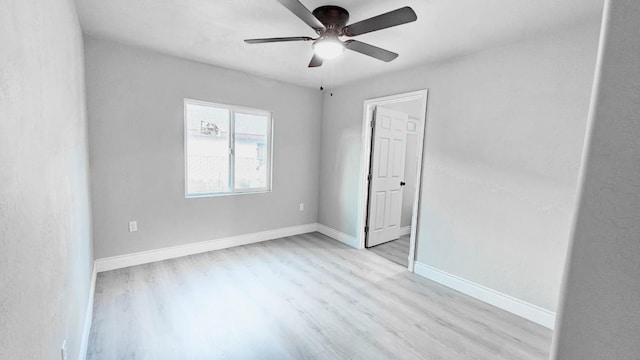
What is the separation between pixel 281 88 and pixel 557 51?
320 cm

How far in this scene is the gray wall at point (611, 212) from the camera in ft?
1.45

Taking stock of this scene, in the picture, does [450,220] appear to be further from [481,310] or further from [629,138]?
[629,138]

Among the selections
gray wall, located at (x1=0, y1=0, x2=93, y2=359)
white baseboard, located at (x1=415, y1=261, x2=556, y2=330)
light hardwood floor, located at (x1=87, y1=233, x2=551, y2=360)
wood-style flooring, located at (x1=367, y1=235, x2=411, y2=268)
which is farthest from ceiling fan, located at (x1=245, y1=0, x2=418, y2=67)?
wood-style flooring, located at (x1=367, y1=235, x2=411, y2=268)

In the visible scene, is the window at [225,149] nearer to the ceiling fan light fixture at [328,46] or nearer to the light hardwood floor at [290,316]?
the light hardwood floor at [290,316]

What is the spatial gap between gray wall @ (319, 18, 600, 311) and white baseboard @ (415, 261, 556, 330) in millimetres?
60

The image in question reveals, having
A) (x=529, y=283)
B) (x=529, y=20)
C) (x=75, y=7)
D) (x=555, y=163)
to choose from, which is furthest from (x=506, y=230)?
(x=75, y=7)

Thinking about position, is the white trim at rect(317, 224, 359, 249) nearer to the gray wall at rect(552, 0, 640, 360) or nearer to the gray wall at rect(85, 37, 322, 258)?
the gray wall at rect(85, 37, 322, 258)

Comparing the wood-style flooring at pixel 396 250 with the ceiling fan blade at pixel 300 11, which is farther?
the wood-style flooring at pixel 396 250

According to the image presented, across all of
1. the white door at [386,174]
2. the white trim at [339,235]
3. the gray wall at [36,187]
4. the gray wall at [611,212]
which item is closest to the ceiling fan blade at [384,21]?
the gray wall at [611,212]

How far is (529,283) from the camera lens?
2.46 m

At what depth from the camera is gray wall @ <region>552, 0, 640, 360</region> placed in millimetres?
441

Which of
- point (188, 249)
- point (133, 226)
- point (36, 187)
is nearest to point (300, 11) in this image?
point (36, 187)

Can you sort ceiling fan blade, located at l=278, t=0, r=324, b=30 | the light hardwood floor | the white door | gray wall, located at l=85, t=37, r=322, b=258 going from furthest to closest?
the white door
gray wall, located at l=85, t=37, r=322, b=258
the light hardwood floor
ceiling fan blade, located at l=278, t=0, r=324, b=30

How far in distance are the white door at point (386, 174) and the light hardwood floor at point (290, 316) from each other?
95 cm
